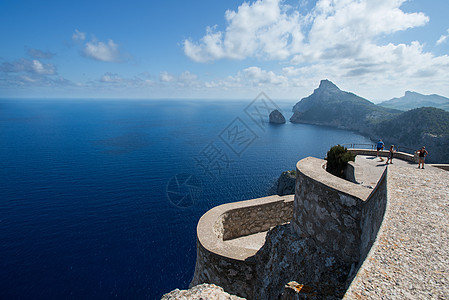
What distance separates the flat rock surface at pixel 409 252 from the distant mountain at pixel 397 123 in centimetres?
2277

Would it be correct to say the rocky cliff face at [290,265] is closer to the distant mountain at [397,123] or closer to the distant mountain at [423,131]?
the distant mountain at [397,123]

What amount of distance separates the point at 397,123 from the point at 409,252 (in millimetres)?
109728

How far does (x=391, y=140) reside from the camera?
279 ft

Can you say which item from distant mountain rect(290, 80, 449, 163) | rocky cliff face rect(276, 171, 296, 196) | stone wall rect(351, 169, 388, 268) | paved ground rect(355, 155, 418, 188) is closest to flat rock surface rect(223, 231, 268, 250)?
paved ground rect(355, 155, 418, 188)

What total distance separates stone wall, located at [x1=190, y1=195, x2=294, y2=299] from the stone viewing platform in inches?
1.5

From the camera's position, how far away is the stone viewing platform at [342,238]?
8.31 feet

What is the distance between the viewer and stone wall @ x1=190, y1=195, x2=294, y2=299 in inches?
316

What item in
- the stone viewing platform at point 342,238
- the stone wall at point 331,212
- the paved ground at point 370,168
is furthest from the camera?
the paved ground at point 370,168

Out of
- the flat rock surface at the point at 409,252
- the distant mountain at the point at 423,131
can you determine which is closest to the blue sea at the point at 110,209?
the flat rock surface at the point at 409,252

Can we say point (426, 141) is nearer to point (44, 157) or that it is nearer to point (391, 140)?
point (391, 140)

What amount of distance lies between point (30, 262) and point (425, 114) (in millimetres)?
111915

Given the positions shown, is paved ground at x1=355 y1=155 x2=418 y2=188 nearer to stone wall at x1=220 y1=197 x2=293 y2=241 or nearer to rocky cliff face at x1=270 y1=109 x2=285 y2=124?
stone wall at x1=220 y1=197 x2=293 y2=241

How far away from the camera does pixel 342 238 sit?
5664mm

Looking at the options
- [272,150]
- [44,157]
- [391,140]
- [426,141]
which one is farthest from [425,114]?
[44,157]
